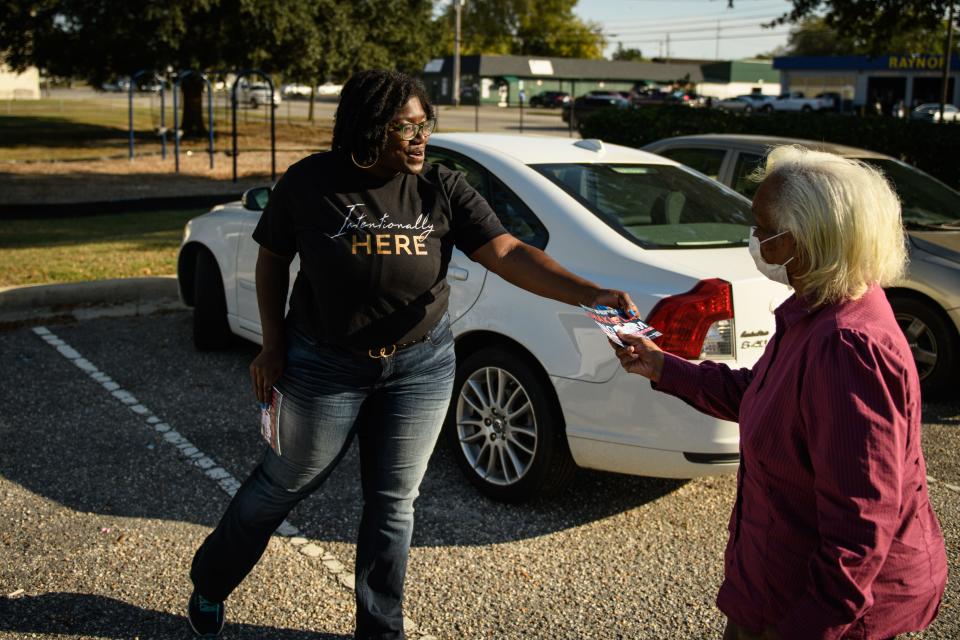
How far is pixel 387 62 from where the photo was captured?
3206 cm

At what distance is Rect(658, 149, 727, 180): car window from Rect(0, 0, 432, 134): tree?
1937 centimetres

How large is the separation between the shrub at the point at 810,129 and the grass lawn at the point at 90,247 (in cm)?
708

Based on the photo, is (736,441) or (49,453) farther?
(49,453)

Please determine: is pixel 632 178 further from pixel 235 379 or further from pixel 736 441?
pixel 235 379

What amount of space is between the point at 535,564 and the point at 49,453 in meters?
2.58

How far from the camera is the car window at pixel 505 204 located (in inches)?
183

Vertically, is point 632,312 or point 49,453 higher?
point 632,312

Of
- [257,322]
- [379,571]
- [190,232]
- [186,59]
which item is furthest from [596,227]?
[186,59]

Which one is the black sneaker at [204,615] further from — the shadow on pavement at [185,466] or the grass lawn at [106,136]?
the grass lawn at [106,136]

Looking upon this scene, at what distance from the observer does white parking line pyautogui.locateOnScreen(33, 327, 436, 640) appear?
3920 mm

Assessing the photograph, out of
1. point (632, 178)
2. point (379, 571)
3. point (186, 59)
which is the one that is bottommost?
point (379, 571)

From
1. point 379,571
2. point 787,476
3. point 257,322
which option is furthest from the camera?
point 257,322

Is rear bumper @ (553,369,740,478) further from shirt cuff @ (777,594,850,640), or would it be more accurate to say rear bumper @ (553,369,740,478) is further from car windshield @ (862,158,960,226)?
car windshield @ (862,158,960,226)

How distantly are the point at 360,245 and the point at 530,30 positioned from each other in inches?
3737
